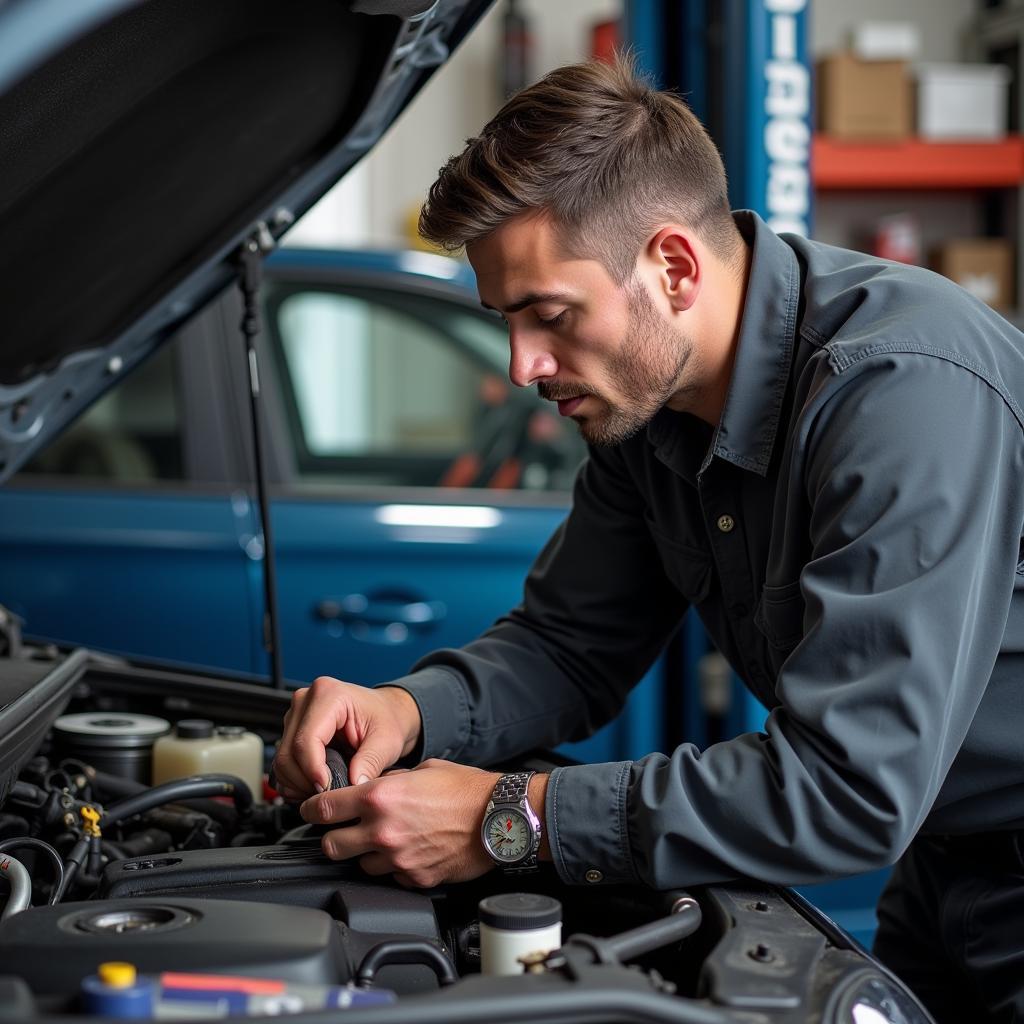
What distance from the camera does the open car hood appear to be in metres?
1.26

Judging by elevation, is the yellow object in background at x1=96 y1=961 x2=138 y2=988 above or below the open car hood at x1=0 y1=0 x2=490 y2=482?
below

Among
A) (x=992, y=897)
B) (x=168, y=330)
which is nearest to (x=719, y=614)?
(x=992, y=897)

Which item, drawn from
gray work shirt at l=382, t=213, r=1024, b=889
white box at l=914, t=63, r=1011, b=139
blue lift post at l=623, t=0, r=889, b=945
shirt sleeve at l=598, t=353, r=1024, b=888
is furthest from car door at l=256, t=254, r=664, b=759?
white box at l=914, t=63, r=1011, b=139

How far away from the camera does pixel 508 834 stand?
3.93 ft

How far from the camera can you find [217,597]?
279 centimetres

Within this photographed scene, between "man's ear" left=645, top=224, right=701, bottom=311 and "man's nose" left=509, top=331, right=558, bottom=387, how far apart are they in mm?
141

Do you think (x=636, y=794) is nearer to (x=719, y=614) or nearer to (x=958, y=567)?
(x=958, y=567)

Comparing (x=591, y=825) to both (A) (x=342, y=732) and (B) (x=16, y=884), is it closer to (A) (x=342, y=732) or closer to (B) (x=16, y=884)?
(A) (x=342, y=732)

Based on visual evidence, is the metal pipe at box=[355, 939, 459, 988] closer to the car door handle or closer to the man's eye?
the man's eye

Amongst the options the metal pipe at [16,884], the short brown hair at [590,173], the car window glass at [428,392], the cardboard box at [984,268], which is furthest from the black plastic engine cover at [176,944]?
the cardboard box at [984,268]

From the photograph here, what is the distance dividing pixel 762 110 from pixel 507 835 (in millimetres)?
2004

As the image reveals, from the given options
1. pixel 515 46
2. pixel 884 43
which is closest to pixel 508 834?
pixel 884 43

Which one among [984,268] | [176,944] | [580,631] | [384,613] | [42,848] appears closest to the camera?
[176,944]

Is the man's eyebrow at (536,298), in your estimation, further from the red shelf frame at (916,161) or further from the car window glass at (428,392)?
the red shelf frame at (916,161)
